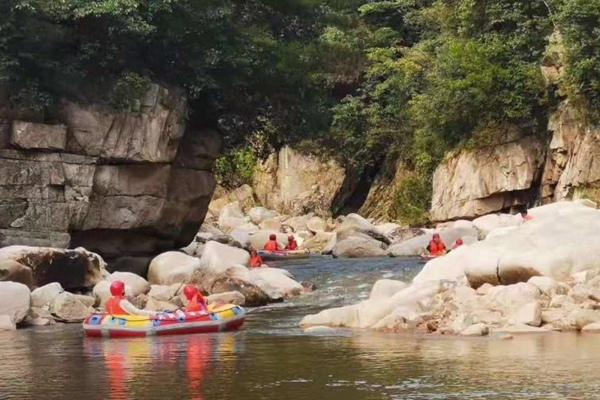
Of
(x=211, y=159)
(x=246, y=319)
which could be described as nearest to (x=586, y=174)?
(x=211, y=159)

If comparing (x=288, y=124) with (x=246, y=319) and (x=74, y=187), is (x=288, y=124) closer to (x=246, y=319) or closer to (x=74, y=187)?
(x=74, y=187)

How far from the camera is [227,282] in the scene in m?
23.2

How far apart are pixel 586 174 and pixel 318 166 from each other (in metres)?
17.7

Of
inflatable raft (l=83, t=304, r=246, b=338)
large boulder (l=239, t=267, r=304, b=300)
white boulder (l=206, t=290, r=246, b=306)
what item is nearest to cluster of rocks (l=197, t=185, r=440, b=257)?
large boulder (l=239, t=267, r=304, b=300)

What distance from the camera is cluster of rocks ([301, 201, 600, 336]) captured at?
54.4 ft

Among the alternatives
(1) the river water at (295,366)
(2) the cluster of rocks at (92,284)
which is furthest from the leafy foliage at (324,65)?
(1) the river water at (295,366)

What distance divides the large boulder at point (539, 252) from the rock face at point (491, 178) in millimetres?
18826

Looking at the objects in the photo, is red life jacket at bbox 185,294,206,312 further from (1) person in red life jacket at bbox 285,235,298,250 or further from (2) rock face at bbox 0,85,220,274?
(1) person in red life jacket at bbox 285,235,298,250

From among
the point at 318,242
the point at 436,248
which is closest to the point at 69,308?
the point at 436,248

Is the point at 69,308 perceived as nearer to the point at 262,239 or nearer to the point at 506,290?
the point at 506,290

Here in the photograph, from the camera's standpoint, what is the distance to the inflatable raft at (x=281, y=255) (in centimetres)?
3595

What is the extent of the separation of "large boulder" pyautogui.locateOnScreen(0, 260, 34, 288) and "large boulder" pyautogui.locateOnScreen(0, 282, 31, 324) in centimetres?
195

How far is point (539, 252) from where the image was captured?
1834 centimetres

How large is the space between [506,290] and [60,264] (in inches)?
416
